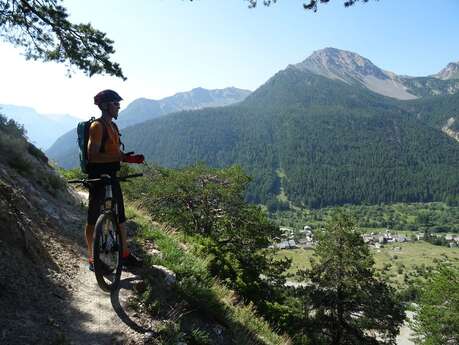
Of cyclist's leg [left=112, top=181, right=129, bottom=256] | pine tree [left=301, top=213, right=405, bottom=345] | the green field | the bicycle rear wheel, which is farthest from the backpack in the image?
the green field

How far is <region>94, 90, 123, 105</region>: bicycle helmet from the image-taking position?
6410 mm

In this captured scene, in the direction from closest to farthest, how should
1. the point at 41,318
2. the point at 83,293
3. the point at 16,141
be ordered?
the point at 41,318 < the point at 83,293 < the point at 16,141

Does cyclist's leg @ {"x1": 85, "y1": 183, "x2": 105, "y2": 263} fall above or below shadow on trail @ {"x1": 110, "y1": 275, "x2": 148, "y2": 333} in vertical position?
above

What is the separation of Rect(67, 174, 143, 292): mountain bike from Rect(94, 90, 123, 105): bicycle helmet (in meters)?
1.22

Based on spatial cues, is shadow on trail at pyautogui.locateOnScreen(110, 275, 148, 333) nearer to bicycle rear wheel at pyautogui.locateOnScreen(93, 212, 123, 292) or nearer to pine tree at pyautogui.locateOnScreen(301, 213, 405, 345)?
bicycle rear wheel at pyautogui.locateOnScreen(93, 212, 123, 292)

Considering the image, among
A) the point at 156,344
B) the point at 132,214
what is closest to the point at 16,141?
the point at 132,214

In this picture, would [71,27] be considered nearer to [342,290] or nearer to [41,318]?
[41,318]

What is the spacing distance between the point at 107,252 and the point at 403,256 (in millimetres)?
161714

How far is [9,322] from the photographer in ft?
15.2

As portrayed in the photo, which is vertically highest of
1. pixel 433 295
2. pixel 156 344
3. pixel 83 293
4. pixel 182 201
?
pixel 83 293

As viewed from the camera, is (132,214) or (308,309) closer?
(132,214)

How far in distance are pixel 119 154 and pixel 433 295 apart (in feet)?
117

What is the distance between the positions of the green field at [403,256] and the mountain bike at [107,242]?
121 meters

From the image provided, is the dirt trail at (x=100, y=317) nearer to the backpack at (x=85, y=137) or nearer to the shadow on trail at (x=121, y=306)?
the shadow on trail at (x=121, y=306)
